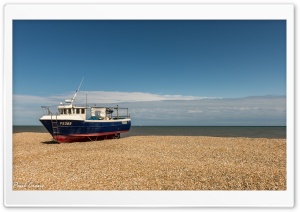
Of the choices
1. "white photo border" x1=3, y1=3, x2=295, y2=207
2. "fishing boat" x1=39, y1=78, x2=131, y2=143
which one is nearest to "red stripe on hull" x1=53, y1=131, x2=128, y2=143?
"fishing boat" x1=39, y1=78, x2=131, y2=143

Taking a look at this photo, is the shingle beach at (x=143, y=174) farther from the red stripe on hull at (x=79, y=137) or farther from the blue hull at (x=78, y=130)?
the red stripe on hull at (x=79, y=137)

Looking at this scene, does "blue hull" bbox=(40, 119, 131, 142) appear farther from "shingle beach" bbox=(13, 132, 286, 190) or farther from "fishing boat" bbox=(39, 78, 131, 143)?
"shingle beach" bbox=(13, 132, 286, 190)

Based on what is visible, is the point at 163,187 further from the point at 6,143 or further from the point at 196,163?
the point at 6,143

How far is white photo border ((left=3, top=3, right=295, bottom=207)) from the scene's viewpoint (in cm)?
706

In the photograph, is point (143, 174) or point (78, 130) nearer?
point (143, 174)

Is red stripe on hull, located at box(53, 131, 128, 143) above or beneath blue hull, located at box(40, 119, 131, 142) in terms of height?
beneath

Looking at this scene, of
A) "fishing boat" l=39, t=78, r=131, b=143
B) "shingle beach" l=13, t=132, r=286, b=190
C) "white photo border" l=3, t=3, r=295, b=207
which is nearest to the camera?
"white photo border" l=3, t=3, r=295, b=207

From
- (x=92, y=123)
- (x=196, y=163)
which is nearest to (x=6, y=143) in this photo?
(x=196, y=163)
